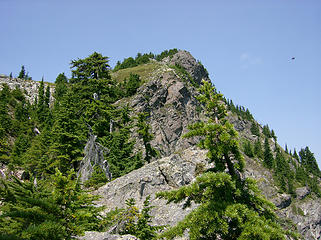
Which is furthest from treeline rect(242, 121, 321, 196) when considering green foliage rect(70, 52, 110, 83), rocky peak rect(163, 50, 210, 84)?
green foliage rect(70, 52, 110, 83)

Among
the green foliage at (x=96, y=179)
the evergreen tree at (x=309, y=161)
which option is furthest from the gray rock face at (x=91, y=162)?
the evergreen tree at (x=309, y=161)

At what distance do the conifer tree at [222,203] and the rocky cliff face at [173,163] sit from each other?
231cm

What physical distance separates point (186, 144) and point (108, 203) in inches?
1238

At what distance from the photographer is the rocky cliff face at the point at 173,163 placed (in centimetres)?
1580

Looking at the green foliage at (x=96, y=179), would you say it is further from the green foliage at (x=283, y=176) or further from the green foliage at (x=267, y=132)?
the green foliage at (x=267, y=132)

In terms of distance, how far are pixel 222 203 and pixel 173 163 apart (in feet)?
29.6

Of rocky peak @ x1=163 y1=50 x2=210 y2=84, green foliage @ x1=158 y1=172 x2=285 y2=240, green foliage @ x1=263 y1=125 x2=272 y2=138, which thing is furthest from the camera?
green foliage @ x1=263 y1=125 x2=272 y2=138

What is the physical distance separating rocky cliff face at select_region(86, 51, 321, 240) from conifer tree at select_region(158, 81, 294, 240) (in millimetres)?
2310

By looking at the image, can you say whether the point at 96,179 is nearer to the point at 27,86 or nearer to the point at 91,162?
the point at 91,162

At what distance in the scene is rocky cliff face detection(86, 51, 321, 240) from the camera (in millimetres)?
15805

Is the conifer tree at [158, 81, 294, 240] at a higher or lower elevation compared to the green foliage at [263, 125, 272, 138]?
lower

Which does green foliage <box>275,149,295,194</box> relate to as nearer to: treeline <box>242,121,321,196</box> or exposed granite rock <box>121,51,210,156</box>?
treeline <box>242,121,321,196</box>

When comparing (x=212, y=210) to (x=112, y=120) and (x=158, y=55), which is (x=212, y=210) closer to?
(x=112, y=120)

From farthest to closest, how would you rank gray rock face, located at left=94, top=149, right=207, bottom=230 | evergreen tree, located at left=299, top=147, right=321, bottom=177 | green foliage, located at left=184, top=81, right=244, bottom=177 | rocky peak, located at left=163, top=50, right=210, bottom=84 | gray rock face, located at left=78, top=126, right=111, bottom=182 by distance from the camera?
evergreen tree, located at left=299, top=147, right=321, bottom=177, rocky peak, located at left=163, top=50, right=210, bottom=84, gray rock face, located at left=78, top=126, right=111, bottom=182, gray rock face, located at left=94, top=149, right=207, bottom=230, green foliage, located at left=184, top=81, right=244, bottom=177
